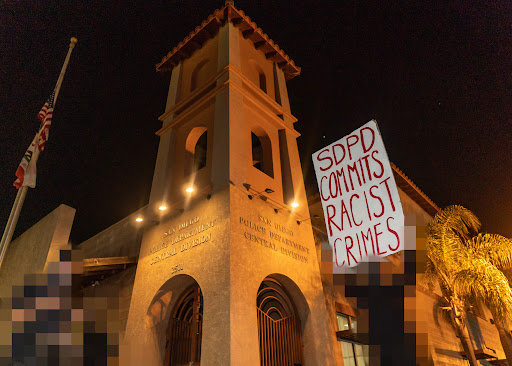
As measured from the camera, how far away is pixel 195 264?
8.44 meters

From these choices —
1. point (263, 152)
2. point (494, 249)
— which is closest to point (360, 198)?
point (263, 152)

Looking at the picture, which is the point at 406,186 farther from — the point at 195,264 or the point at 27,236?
the point at 27,236

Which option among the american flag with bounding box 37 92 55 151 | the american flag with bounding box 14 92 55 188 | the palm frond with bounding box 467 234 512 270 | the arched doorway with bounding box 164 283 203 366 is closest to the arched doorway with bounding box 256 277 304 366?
the arched doorway with bounding box 164 283 203 366

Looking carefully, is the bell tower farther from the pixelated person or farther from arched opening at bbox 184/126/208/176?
the pixelated person

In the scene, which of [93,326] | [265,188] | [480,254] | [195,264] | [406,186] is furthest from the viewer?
[406,186]

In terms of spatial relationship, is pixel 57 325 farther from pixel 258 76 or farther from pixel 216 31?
pixel 216 31

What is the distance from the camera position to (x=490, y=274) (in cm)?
1151

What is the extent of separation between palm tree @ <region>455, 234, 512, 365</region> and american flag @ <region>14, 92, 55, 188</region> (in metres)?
13.4

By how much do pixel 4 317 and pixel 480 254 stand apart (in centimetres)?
1447

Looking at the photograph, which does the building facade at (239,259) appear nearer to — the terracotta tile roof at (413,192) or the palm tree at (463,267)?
the palm tree at (463,267)

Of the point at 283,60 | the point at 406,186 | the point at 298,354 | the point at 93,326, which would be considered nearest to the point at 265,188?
the point at 298,354

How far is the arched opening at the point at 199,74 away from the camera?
43.5 ft

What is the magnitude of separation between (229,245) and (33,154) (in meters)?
7.20

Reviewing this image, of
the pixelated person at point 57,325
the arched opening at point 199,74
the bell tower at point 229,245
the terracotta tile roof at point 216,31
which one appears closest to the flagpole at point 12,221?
the pixelated person at point 57,325
